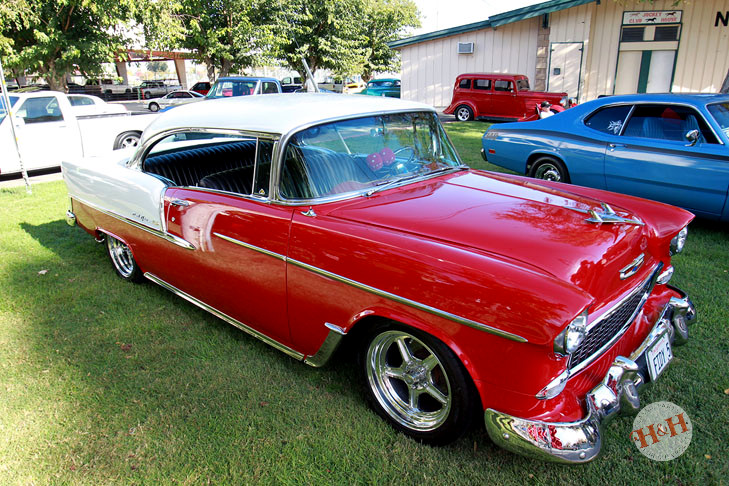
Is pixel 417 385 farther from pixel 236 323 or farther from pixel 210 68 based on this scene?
pixel 210 68

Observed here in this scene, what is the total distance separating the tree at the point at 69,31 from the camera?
14.7 m

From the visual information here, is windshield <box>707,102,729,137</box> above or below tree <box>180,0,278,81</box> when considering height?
below

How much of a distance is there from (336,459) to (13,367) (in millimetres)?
2250

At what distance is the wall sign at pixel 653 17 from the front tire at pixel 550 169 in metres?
13.6

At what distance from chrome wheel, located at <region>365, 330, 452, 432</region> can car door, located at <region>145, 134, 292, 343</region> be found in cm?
57

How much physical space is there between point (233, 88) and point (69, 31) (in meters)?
7.32

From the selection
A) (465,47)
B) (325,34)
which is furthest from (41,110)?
(325,34)

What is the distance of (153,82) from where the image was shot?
35.9m

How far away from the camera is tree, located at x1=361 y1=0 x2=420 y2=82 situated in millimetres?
37812

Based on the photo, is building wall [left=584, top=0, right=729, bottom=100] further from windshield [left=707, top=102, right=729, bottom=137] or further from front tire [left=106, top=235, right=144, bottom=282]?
front tire [left=106, top=235, right=144, bottom=282]

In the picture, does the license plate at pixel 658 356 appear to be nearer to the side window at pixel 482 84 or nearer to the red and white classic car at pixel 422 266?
the red and white classic car at pixel 422 266

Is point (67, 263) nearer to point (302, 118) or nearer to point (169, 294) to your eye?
point (169, 294)

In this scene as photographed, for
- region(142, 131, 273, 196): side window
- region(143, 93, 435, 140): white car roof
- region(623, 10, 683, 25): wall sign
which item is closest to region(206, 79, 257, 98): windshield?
region(142, 131, 273, 196): side window

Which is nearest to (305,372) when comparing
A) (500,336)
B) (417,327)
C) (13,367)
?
(417,327)
